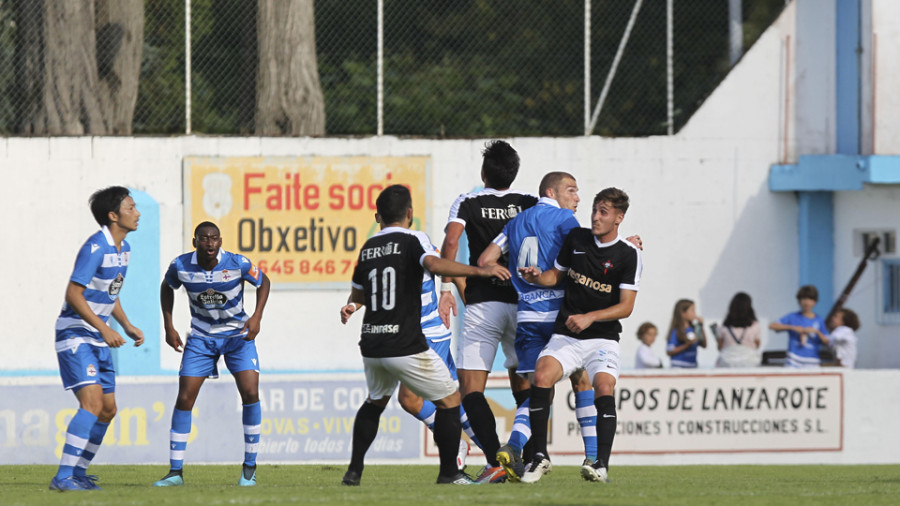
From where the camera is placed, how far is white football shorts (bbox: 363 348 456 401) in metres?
8.34

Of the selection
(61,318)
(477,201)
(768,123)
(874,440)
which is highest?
(768,123)

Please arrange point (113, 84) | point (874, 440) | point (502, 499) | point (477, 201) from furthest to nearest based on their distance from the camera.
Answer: point (113, 84) → point (874, 440) → point (477, 201) → point (502, 499)

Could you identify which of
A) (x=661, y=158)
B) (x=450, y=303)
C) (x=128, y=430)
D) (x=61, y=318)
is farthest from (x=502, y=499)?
(x=661, y=158)

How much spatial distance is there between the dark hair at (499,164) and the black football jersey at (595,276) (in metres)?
0.69

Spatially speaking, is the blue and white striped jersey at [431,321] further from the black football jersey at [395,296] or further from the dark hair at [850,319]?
the dark hair at [850,319]

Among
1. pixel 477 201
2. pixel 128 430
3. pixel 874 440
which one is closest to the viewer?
pixel 477 201

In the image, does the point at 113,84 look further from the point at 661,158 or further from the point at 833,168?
the point at 833,168

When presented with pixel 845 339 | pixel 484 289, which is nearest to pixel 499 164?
pixel 484 289

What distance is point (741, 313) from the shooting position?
1612 cm

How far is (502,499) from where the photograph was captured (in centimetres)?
755

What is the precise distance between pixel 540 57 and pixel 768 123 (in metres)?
3.25

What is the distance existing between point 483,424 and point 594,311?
3.34 ft

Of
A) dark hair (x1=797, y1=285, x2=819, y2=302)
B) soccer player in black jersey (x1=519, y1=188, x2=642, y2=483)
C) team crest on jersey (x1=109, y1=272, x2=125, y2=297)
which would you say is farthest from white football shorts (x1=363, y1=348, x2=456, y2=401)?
dark hair (x1=797, y1=285, x2=819, y2=302)

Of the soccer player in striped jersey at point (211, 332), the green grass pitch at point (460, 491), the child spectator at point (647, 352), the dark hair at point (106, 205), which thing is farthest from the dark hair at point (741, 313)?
the dark hair at point (106, 205)
